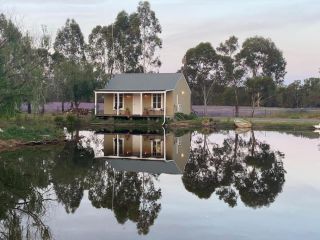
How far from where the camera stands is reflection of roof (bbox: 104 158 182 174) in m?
16.1

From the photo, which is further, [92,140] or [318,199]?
[92,140]

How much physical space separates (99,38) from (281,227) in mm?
56449

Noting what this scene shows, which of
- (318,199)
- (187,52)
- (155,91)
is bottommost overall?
(318,199)

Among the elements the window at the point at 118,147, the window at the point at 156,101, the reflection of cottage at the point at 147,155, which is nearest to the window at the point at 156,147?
the reflection of cottage at the point at 147,155

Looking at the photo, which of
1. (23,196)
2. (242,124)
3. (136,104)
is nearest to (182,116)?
(136,104)

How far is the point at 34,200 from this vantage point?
1089cm

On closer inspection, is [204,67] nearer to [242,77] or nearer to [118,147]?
[242,77]

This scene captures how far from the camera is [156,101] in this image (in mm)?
44312

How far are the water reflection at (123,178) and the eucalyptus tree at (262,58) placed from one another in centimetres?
3944

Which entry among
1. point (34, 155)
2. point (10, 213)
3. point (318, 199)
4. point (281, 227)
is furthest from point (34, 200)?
point (34, 155)

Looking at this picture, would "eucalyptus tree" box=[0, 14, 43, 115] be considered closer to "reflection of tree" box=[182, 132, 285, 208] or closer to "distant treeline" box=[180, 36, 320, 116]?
"reflection of tree" box=[182, 132, 285, 208]

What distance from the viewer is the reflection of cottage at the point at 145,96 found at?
43.4m

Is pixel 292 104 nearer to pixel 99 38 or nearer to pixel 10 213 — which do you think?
pixel 99 38

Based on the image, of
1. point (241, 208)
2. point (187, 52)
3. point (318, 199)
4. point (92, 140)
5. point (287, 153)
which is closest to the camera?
point (241, 208)
